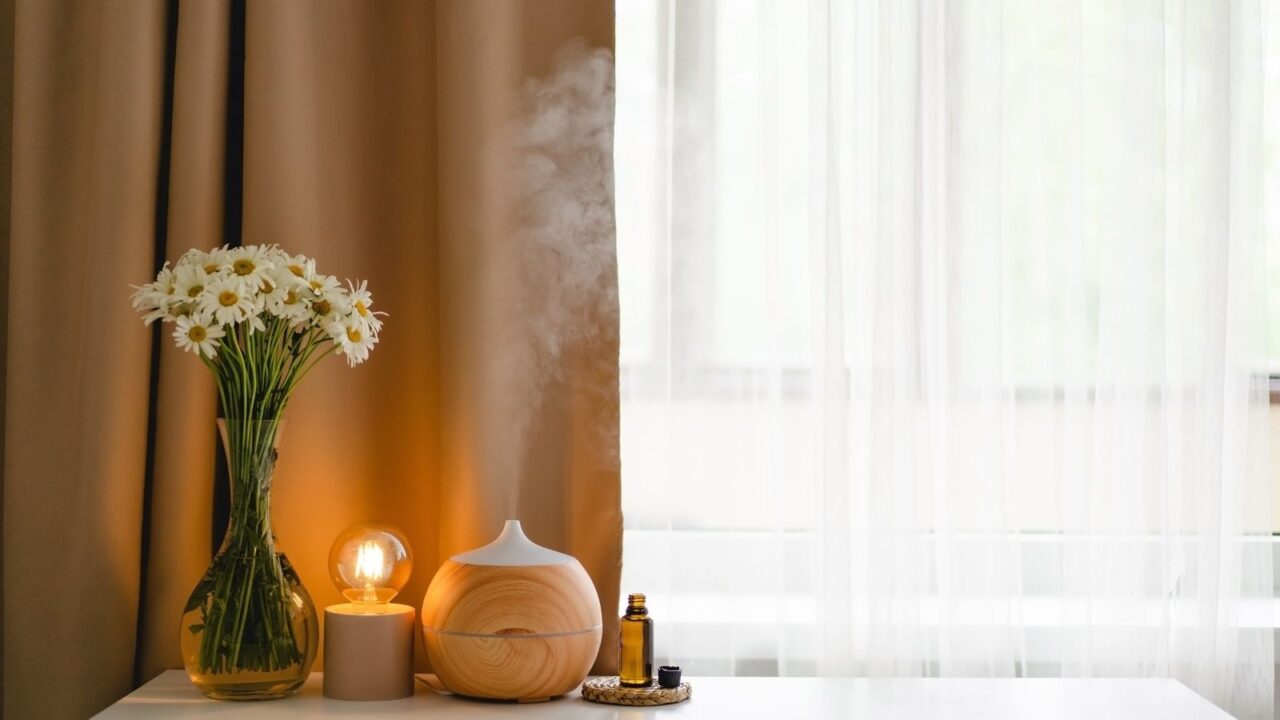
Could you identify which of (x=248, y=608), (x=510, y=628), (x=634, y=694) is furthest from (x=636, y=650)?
(x=248, y=608)

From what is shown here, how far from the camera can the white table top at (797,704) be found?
49.6 inches

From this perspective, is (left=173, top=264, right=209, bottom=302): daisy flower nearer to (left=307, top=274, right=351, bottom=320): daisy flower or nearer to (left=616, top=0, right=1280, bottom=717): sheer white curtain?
(left=307, top=274, right=351, bottom=320): daisy flower

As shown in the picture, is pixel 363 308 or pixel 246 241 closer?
pixel 363 308

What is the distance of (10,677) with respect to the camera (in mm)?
1426

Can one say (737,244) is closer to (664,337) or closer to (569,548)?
(664,337)

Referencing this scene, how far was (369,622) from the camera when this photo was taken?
4.27 ft

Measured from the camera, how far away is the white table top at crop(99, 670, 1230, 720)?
126cm

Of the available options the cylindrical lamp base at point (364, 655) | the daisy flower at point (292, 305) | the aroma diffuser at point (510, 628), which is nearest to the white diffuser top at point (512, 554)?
the aroma diffuser at point (510, 628)

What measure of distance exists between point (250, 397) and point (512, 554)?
1.16 ft

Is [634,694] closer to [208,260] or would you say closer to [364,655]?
[364,655]

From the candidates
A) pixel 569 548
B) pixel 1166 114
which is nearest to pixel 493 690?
pixel 569 548

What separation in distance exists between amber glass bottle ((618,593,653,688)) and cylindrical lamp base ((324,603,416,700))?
0.26 meters

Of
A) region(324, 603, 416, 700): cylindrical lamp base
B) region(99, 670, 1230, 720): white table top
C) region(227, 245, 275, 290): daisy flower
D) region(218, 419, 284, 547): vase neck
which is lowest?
region(99, 670, 1230, 720): white table top

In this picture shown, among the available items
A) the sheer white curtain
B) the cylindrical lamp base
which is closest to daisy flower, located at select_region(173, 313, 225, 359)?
the cylindrical lamp base
